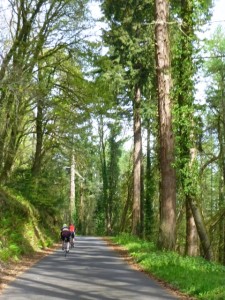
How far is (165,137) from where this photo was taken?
15344 mm

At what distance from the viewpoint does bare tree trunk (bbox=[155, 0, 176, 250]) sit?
589 inches

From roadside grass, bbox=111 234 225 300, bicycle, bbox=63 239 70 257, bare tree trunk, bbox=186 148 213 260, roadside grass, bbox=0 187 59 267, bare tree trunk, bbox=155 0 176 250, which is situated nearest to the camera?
roadside grass, bbox=111 234 225 300

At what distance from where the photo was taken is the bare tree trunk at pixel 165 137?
14953 mm

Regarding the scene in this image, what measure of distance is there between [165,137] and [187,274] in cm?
572

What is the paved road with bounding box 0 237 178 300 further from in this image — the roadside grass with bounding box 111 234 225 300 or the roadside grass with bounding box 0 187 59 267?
Result: the roadside grass with bounding box 0 187 59 267

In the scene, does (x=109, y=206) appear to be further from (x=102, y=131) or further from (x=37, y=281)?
(x=37, y=281)

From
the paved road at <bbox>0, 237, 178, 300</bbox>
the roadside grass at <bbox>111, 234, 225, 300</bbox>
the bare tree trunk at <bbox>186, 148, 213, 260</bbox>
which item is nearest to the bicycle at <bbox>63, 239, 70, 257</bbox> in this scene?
the paved road at <bbox>0, 237, 178, 300</bbox>

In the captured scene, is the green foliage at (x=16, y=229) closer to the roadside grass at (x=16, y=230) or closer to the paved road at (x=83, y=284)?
the roadside grass at (x=16, y=230)

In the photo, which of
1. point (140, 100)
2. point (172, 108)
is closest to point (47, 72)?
point (140, 100)

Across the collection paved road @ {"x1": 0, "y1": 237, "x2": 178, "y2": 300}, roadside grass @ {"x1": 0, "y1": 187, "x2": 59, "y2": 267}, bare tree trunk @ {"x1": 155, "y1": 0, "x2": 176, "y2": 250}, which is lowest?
paved road @ {"x1": 0, "y1": 237, "x2": 178, "y2": 300}

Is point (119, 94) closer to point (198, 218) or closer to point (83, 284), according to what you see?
point (198, 218)

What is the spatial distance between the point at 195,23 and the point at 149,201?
20550mm

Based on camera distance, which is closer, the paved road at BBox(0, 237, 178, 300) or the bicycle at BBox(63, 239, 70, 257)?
the paved road at BBox(0, 237, 178, 300)

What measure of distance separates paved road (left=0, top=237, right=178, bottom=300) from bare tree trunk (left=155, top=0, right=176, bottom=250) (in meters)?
1.90
